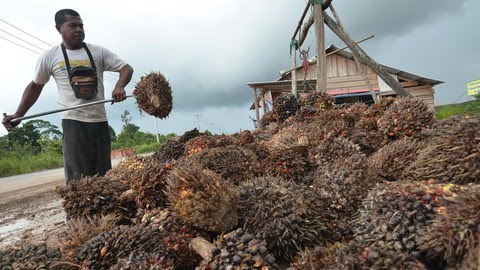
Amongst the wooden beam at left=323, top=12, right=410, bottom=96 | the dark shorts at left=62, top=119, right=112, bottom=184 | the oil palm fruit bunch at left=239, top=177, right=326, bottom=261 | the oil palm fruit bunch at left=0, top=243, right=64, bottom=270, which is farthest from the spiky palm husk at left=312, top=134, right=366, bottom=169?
the wooden beam at left=323, top=12, right=410, bottom=96

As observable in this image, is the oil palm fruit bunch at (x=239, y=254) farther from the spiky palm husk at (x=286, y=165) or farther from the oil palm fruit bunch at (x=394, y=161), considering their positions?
the spiky palm husk at (x=286, y=165)

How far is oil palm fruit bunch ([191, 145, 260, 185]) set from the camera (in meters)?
3.33

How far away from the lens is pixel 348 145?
→ 3715 millimetres

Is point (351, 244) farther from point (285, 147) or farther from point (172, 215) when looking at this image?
point (285, 147)

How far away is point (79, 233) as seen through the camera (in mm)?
2469

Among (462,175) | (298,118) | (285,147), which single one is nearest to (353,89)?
(298,118)

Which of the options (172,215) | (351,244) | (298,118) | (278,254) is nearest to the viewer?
(351,244)

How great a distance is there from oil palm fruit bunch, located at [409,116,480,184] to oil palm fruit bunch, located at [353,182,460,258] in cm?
33

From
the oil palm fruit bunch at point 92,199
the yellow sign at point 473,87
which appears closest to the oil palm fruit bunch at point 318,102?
the oil palm fruit bunch at point 92,199

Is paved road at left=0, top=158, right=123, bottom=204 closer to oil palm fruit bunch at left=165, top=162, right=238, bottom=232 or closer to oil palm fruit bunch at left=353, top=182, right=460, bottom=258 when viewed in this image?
oil palm fruit bunch at left=165, top=162, right=238, bottom=232

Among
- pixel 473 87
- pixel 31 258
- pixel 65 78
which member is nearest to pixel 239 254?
pixel 31 258

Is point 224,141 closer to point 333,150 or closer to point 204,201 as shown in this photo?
point 333,150

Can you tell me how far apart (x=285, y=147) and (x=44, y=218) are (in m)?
4.27

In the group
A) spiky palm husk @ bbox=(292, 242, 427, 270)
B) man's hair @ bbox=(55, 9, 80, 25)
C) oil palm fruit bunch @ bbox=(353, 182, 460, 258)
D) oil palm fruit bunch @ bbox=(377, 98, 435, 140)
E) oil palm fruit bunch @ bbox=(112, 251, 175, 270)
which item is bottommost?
oil palm fruit bunch @ bbox=(112, 251, 175, 270)
